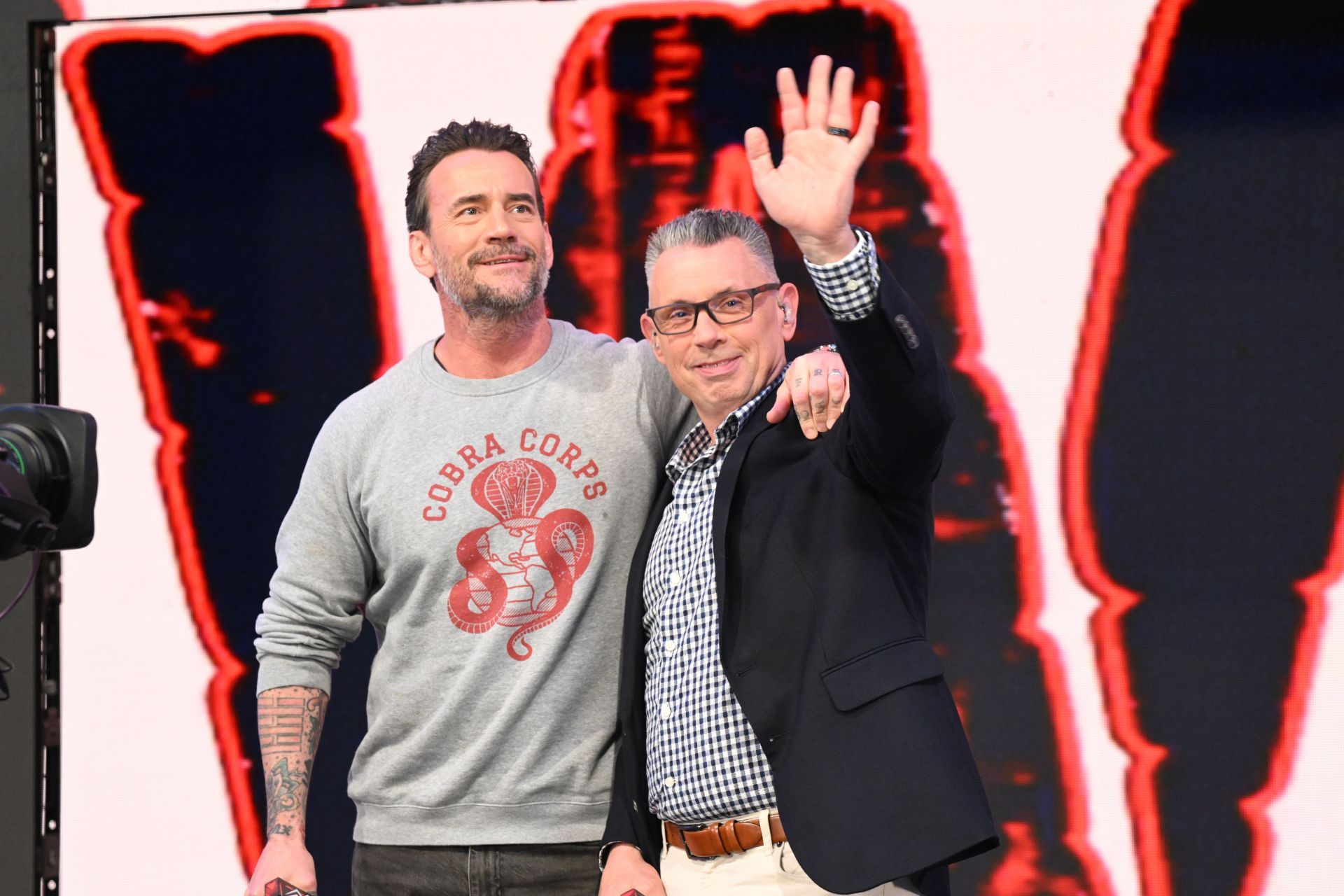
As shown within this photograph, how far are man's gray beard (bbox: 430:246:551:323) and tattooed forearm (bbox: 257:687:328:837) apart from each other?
2.16 feet

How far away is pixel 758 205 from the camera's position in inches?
112

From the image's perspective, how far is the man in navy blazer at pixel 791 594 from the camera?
1.51 metres

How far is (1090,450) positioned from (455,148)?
1.42 metres

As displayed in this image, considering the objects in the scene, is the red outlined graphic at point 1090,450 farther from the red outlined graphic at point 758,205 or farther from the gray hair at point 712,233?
the gray hair at point 712,233

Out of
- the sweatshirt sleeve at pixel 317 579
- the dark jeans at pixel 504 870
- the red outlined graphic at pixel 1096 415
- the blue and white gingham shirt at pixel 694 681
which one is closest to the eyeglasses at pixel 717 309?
the blue and white gingham shirt at pixel 694 681

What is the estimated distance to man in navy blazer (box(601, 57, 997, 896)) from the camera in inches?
59.4

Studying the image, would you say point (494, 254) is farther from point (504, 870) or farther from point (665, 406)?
point (504, 870)

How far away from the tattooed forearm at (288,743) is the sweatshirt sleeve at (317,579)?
0.02 meters

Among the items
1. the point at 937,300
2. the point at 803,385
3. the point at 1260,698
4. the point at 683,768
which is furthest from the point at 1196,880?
the point at 803,385

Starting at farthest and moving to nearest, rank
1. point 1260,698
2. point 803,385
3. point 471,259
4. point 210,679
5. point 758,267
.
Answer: point 210,679 < point 1260,698 < point 471,259 < point 758,267 < point 803,385

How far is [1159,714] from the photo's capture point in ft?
8.99

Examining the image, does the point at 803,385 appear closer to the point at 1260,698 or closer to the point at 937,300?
the point at 937,300

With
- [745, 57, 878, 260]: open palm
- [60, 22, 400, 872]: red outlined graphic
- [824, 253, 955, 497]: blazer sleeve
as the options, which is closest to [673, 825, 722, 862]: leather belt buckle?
[824, 253, 955, 497]: blazer sleeve

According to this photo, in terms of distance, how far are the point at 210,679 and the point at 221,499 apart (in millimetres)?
397
